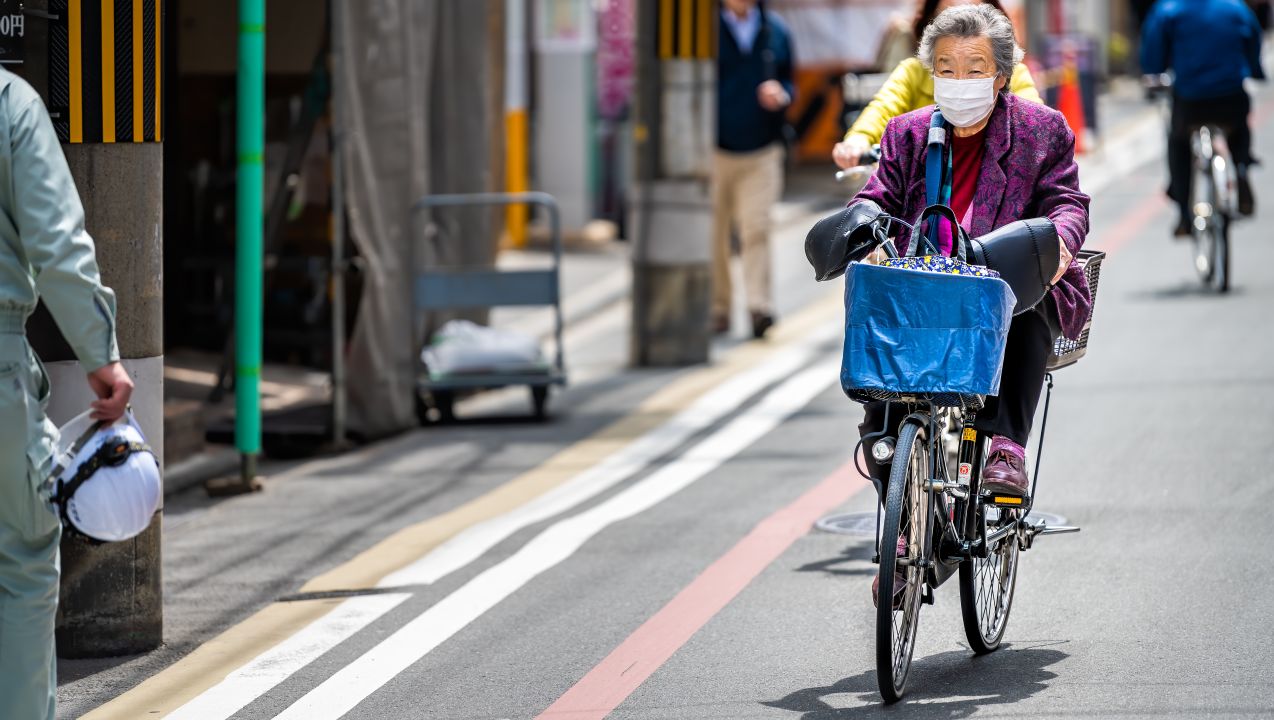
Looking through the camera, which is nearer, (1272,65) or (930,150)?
(930,150)

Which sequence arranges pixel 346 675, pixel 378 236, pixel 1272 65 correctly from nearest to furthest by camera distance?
pixel 346 675, pixel 378 236, pixel 1272 65

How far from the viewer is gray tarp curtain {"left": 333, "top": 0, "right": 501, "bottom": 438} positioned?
9.95 metres

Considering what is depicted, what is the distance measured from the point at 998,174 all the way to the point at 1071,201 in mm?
208

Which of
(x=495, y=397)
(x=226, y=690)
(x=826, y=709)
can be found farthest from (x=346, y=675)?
(x=495, y=397)

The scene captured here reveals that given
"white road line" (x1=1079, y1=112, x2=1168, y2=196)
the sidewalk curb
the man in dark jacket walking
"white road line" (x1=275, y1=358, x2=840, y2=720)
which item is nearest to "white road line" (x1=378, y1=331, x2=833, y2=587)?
"white road line" (x1=275, y1=358, x2=840, y2=720)

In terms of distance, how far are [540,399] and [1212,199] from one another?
490 cm

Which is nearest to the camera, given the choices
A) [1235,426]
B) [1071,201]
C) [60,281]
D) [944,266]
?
[60,281]

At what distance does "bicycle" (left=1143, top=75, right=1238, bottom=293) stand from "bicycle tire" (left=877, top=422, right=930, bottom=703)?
8.24 m

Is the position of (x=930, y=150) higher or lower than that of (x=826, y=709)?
higher

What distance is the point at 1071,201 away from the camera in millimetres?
5566

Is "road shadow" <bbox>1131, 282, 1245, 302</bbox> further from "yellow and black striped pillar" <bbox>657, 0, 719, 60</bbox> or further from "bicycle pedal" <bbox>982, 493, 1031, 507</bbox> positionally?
"bicycle pedal" <bbox>982, 493, 1031, 507</bbox>

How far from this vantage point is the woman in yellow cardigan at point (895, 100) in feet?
21.2

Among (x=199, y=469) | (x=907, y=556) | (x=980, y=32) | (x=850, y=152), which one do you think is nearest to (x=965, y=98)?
(x=980, y=32)

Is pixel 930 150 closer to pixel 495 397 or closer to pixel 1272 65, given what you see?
pixel 495 397
